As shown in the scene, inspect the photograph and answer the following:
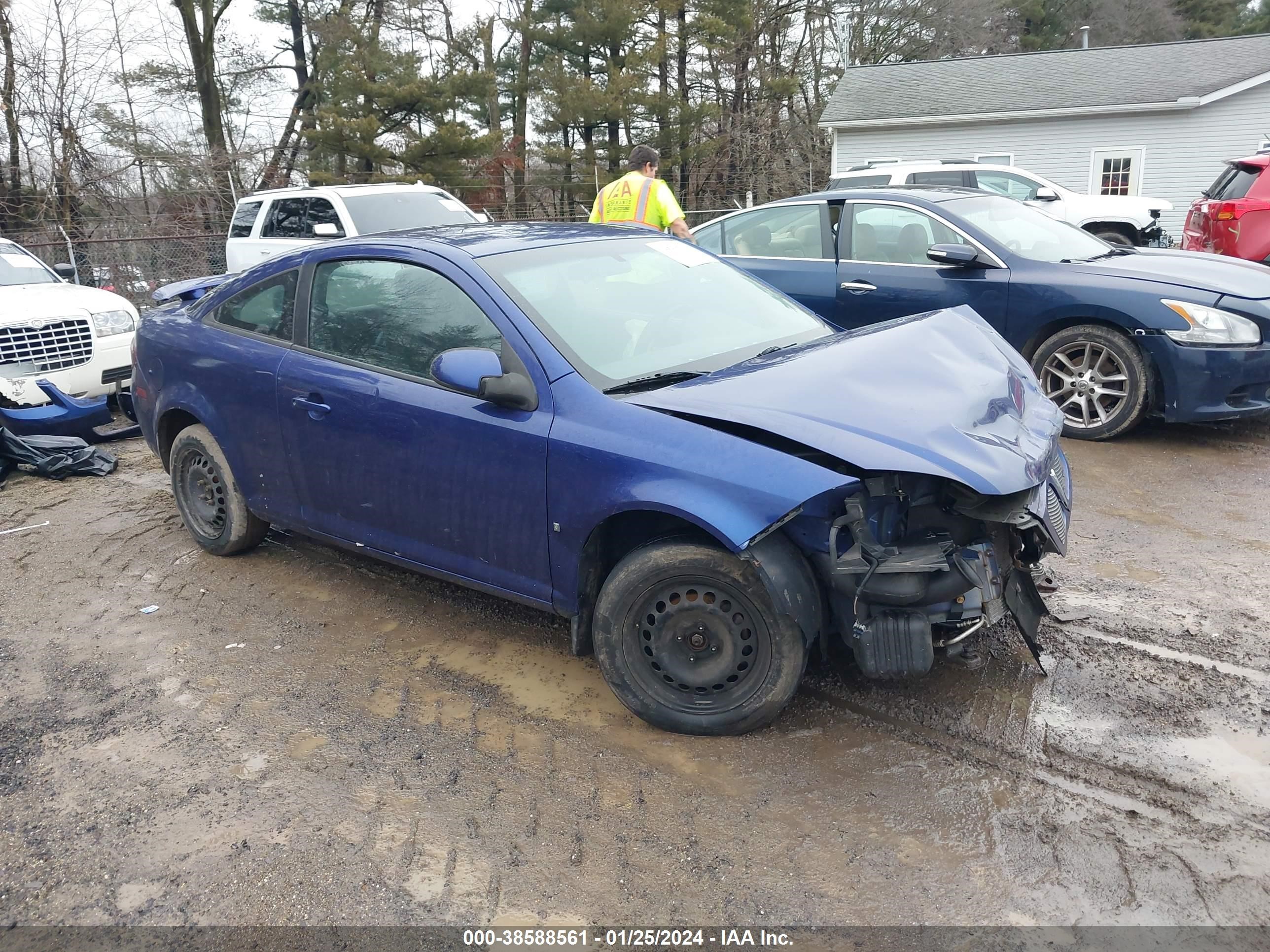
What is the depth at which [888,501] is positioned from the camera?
302cm

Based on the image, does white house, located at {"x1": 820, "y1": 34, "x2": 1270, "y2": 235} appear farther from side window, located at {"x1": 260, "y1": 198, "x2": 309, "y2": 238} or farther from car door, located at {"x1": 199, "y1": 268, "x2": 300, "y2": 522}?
car door, located at {"x1": 199, "y1": 268, "x2": 300, "y2": 522}

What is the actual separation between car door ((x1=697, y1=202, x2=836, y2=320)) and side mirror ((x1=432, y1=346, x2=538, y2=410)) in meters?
4.14

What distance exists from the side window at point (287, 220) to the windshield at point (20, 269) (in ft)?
8.68

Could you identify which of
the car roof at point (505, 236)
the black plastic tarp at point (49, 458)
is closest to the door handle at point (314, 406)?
the car roof at point (505, 236)

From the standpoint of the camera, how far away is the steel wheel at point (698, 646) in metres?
3.10

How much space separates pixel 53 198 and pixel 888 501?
2003 cm

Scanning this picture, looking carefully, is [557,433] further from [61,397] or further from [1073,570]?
[61,397]

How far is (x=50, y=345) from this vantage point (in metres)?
7.53

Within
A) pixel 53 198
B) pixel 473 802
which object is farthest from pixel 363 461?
pixel 53 198

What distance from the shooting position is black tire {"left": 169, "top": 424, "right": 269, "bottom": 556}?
4801 millimetres

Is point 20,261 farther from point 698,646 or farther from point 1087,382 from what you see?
point 1087,382

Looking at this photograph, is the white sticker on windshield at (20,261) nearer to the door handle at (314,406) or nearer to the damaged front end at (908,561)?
the door handle at (314,406)

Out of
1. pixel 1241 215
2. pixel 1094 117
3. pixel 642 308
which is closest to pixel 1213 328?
pixel 642 308

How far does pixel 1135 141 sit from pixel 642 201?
20.1m
